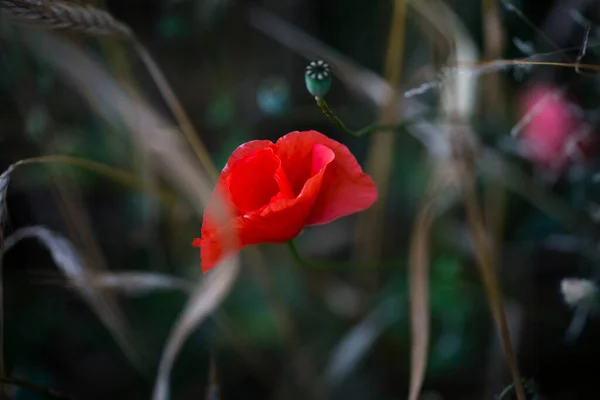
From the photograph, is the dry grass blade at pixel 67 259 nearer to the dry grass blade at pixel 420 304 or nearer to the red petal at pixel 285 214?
the red petal at pixel 285 214

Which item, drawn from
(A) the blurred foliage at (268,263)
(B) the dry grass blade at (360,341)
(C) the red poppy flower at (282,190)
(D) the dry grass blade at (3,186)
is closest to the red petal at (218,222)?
(C) the red poppy flower at (282,190)

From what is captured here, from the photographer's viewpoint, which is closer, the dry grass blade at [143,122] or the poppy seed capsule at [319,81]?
the poppy seed capsule at [319,81]

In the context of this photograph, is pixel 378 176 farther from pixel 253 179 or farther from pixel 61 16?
pixel 61 16

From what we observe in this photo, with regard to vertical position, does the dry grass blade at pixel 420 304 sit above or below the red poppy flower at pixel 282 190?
below

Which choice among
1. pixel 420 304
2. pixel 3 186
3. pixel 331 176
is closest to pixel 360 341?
pixel 420 304

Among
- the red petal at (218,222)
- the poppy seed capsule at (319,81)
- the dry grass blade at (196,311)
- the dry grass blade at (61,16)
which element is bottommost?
the dry grass blade at (196,311)

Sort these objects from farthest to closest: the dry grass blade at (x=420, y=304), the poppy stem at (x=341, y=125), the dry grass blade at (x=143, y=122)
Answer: the dry grass blade at (x=143, y=122) → the dry grass blade at (x=420, y=304) → the poppy stem at (x=341, y=125)

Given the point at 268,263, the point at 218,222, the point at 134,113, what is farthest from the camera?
the point at 268,263

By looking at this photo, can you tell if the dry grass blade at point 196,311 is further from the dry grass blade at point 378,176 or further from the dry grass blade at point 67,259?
the dry grass blade at point 378,176

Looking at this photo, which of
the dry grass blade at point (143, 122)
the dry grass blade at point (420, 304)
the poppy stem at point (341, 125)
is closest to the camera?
the poppy stem at point (341, 125)
